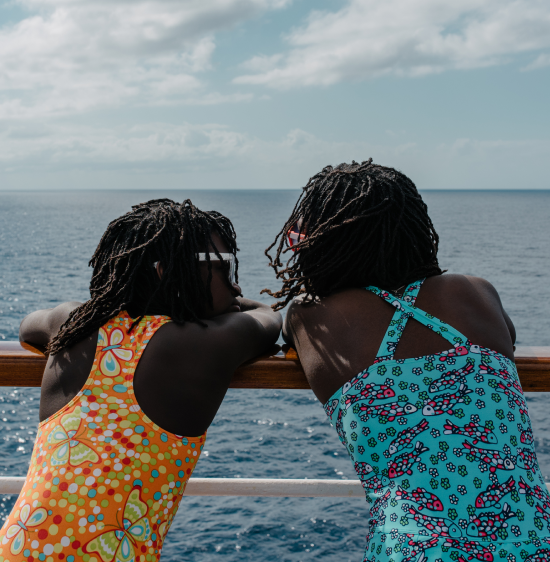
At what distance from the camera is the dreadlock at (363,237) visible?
1.77 m

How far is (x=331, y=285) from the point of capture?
1.80 m

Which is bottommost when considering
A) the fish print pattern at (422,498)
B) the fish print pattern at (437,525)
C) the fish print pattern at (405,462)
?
the fish print pattern at (437,525)

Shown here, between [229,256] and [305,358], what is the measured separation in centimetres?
45

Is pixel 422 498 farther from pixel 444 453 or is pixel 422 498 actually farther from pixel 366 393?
pixel 366 393

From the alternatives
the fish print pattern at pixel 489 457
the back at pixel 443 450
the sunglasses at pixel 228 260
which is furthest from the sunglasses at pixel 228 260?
the fish print pattern at pixel 489 457

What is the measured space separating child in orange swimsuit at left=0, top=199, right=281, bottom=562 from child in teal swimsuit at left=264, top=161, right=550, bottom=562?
272 millimetres

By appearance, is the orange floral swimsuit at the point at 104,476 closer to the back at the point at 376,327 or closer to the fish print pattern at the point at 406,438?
the back at the point at 376,327

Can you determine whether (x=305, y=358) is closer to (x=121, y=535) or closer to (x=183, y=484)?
(x=183, y=484)

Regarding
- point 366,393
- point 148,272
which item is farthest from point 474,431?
point 148,272

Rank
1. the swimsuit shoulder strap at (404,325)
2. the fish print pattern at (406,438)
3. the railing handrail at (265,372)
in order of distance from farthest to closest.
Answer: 1. the railing handrail at (265,372)
2. the swimsuit shoulder strap at (404,325)
3. the fish print pattern at (406,438)

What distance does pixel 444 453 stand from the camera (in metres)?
1.45

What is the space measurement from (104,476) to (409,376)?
85 centimetres

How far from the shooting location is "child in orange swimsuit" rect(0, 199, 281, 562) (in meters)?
1.49

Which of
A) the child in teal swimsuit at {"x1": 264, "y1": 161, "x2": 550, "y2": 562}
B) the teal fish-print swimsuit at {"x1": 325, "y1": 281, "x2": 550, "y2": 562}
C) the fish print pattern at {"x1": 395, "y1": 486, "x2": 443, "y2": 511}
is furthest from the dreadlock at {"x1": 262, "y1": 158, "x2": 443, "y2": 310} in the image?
the fish print pattern at {"x1": 395, "y1": 486, "x2": 443, "y2": 511}
